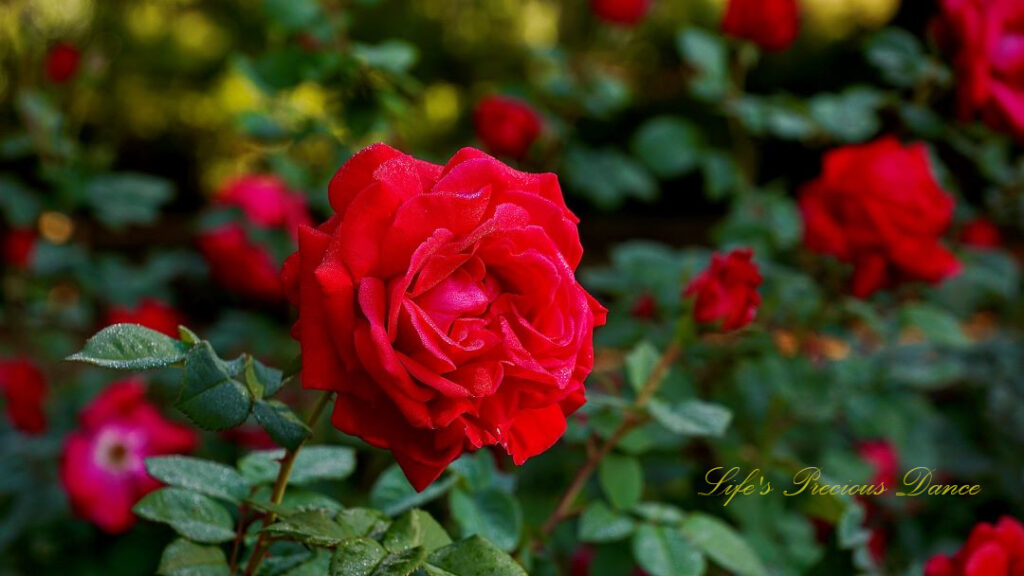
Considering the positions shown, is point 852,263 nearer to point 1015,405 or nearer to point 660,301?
point 660,301

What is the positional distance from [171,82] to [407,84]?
12.4ft

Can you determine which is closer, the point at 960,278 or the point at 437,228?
the point at 437,228

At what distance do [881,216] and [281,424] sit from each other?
0.75m

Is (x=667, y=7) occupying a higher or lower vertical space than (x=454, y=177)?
lower

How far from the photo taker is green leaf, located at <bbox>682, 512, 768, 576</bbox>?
78cm

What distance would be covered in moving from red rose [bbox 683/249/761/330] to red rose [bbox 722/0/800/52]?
2.03ft

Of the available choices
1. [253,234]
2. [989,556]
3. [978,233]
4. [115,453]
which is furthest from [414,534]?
[978,233]

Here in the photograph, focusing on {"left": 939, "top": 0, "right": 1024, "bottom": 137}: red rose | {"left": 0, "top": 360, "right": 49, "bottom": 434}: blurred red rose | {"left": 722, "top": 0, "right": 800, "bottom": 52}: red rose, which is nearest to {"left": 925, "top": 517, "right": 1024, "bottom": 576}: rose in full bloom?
{"left": 939, "top": 0, "right": 1024, "bottom": 137}: red rose

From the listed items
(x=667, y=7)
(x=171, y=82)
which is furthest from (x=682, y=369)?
(x=171, y=82)

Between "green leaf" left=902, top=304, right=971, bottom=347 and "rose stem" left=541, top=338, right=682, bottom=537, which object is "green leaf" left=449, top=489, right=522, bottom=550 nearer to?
"rose stem" left=541, top=338, right=682, bottom=537

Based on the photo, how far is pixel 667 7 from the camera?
4.21 m

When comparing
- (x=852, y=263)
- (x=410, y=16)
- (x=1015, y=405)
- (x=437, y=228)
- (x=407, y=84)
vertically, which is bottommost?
(x=410, y=16)

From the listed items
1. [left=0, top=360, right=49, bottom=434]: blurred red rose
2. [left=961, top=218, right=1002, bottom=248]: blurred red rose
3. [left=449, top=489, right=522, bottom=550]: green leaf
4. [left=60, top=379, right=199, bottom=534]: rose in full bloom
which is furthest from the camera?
[left=961, top=218, right=1002, bottom=248]: blurred red rose

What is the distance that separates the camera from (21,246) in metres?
1.61
